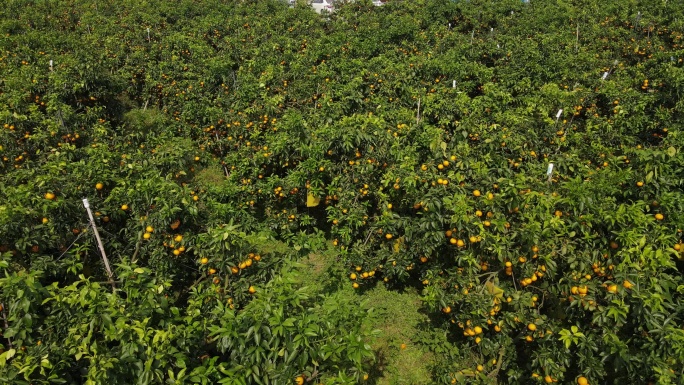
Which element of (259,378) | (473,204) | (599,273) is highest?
(473,204)

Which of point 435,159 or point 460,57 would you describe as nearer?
point 435,159

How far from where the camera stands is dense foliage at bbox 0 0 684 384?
10.5 ft

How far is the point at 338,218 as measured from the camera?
5.62m

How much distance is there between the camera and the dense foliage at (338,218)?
10.5 ft

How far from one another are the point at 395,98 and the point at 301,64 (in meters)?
2.65

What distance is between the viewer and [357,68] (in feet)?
29.8

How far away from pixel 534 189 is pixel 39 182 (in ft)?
18.0

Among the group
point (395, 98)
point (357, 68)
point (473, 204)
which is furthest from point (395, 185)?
point (357, 68)

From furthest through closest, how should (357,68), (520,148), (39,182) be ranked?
1. (357,68)
2. (520,148)
3. (39,182)

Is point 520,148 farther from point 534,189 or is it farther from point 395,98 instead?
point 395,98

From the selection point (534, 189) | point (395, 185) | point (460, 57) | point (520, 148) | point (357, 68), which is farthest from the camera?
point (460, 57)

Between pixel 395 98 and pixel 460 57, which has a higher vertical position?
pixel 460 57

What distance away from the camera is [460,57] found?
9.88 meters

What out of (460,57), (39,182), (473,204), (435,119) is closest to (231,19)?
(460,57)
